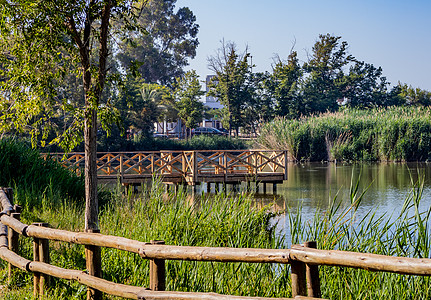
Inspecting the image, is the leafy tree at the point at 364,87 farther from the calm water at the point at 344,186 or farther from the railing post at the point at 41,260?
the railing post at the point at 41,260

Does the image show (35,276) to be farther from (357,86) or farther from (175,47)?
(175,47)

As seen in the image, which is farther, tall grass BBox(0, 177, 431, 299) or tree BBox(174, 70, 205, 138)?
tree BBox(174, 70, 205, 138)

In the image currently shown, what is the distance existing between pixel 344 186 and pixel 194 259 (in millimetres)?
19003

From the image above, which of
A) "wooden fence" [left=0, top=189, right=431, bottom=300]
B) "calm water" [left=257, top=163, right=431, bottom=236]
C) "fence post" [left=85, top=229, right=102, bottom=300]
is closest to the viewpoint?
"wooden fence" [left=0, top=189, right=431, bottom=300]

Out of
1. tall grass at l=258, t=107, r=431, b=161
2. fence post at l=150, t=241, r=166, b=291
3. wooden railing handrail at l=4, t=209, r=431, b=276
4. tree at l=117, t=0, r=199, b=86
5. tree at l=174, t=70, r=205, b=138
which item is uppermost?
tree at l=117, t=0, r=199, b=86

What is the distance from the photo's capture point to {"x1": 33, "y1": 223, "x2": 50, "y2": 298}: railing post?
5277 mm

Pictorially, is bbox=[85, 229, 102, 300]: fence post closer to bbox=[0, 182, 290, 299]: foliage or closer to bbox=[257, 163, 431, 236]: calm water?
bbox=[0, 182, 290, 299]: foliage

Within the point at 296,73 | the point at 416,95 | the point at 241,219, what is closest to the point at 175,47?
the point at 296,73

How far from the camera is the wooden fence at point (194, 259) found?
3321 mm

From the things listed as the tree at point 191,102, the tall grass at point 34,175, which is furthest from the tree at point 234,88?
the tall grass at point 34,175

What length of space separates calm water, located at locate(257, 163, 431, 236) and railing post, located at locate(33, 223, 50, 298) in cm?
865

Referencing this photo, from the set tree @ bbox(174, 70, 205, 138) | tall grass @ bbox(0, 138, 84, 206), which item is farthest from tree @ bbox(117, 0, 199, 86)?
tall grass @ bbox(0, 138, 84, 206)

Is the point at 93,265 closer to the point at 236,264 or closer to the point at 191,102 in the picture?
the point at 236,264

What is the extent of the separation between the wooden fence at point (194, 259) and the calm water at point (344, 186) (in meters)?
8.82
